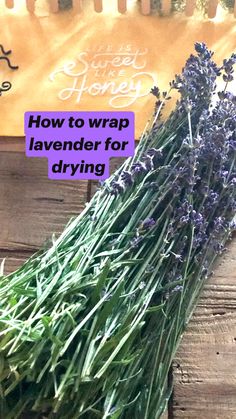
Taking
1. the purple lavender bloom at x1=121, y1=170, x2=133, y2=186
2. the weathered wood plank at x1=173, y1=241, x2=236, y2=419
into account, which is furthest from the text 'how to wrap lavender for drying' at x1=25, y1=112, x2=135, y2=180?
the weathered wood plank at x1=173, y1=241, x2=236, y2=419

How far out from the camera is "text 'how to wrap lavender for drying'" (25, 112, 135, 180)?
3.35 ft

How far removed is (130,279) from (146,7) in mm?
658

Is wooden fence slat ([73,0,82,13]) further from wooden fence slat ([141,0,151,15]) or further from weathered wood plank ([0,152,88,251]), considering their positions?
weathered wood plank ([0,152,88,251])

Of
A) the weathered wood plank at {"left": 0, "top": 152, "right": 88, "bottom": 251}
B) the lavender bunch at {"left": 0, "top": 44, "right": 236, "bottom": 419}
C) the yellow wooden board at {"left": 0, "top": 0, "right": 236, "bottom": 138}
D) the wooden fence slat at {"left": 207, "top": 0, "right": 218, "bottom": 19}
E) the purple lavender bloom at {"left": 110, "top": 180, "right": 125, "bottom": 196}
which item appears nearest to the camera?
Result: the lavender bunch at {"left": 0, "top": 44, "right": 236, "bottom": 419}

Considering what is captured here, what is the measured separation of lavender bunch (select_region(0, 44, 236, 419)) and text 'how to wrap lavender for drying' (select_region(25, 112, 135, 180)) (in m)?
0.07

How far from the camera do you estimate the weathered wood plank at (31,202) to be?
1.02 metres

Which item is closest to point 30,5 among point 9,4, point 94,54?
point 9,4

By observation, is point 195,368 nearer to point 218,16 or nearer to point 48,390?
point 48,390

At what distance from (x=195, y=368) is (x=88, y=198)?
1.11ft

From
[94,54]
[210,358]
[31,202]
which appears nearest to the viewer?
[210,358]

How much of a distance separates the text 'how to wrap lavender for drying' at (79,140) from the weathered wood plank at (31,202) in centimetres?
3

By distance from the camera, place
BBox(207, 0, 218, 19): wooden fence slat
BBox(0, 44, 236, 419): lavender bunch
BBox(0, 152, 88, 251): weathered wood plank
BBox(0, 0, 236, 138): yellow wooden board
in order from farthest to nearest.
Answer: BBox(207, 0, 218, 19): wooden fence slat < BBox(0, 0, 236, 138): yellow wooden board < BBox(0, 152, 88, 251): weathered wood plank < BBox(0, 44, 236, 419): lavender bunch

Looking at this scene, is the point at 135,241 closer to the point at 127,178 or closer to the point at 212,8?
the point at 127,178

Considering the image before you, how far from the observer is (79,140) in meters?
1.02
